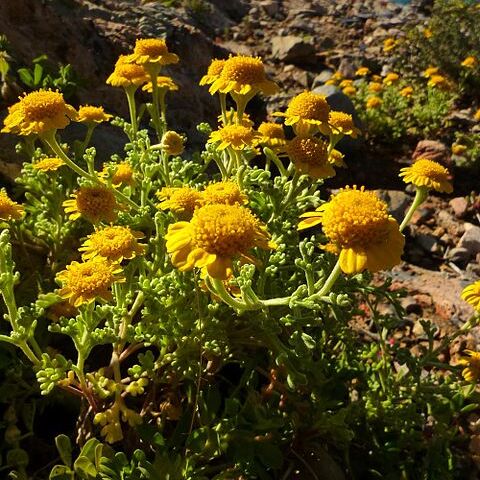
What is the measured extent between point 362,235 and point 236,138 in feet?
3.05

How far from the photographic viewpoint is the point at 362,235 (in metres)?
1.63

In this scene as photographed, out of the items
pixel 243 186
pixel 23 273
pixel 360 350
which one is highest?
pixel 243 186

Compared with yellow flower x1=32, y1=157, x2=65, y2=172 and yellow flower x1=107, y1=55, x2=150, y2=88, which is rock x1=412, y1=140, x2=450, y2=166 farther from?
yellow flower x1=32, y1=157, x2=65, y2=172

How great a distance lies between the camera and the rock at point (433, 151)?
5961 millimetres

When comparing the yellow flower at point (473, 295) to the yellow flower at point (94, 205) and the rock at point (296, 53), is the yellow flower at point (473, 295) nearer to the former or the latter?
the yellow flower at point (94, 205)

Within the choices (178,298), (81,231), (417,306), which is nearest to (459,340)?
(417,306)

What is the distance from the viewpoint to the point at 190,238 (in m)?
1.61

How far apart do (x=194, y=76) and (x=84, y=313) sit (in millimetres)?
4014

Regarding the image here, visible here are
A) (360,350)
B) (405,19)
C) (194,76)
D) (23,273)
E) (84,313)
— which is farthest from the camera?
(405,19)

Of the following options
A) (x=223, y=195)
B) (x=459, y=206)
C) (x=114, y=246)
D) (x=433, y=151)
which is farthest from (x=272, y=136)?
(x=433, y=151)

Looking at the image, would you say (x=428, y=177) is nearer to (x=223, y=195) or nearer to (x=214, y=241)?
(x=223, y=195)

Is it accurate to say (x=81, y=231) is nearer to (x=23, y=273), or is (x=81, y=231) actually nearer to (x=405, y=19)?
(x=23, y=273)

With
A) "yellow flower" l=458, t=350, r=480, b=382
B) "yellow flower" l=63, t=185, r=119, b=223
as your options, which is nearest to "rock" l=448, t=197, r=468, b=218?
"yellow flower" l=458, t=350, r=480, b=382

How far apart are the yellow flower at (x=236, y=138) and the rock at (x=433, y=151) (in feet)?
13.7
